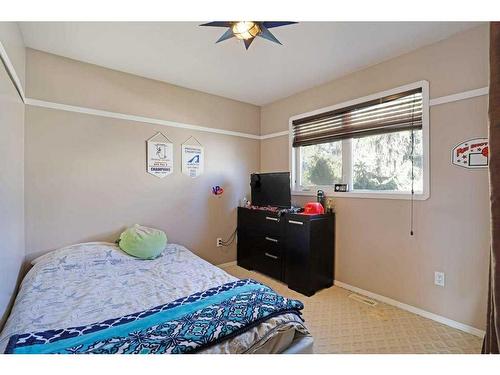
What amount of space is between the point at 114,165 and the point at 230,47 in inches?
66.4

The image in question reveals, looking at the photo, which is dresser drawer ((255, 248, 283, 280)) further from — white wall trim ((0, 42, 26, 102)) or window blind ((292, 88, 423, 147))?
white wall trim ((0, 42, 26, 102))

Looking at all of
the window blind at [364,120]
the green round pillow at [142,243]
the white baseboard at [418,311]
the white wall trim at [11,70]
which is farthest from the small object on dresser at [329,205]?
the white wall trim at [11,70]

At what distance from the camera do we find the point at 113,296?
1613 mm

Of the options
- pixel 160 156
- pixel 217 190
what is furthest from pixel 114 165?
pixel 217 190

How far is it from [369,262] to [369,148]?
1.20 metres

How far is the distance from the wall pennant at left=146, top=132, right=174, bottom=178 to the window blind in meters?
1.63

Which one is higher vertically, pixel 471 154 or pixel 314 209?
pixel 471 154

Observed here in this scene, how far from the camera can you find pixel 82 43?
2.19 m

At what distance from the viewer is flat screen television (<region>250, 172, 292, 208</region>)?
9.84ft

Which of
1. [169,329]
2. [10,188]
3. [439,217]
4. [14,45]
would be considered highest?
[14,45]

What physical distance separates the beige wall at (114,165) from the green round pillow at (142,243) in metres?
0.33

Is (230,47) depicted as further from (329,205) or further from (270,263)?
(270,263)

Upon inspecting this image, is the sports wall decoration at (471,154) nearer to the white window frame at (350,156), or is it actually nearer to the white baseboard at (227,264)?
the white window frame at (350,156)
